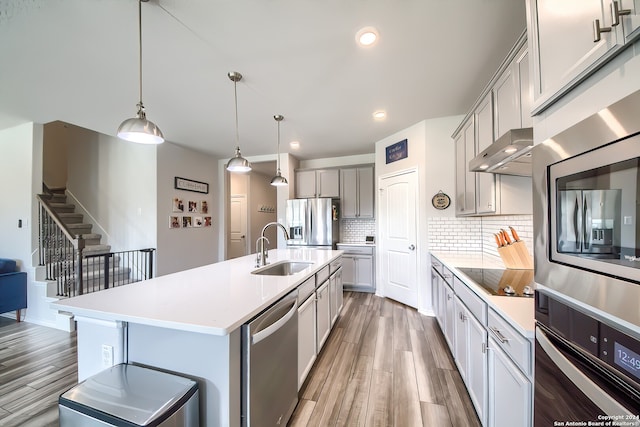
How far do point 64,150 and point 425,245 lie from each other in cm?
723

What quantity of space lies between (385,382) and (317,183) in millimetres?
3679

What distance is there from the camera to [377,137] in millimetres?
4059

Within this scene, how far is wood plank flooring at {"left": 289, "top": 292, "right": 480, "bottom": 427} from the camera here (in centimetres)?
Answer: 157

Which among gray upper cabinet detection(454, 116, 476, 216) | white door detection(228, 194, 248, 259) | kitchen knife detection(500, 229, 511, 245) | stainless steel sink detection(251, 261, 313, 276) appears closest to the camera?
kitchen knife detection(500, 229, 511, 245)

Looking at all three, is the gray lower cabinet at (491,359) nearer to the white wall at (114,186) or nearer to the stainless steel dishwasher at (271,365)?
the stainless steel dishwasher at (271,365)

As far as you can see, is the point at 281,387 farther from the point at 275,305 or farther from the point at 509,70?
the point at 509,70

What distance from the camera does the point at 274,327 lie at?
125cm

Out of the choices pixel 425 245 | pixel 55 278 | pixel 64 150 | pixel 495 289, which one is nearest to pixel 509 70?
pixel 495 289

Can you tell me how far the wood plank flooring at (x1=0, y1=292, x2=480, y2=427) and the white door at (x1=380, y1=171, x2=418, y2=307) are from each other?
0.65m

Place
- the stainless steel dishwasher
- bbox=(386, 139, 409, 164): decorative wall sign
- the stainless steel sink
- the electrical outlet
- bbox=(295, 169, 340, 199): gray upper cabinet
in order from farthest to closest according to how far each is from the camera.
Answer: bbox=(295, 169, 340, 199): gray upper cabinet → bbox=(386, 139, 409, 164): decorative wall sign → the stainless steel sink → the electrical outlet → the stainless steel dishwasher

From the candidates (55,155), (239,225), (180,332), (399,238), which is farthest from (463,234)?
(55,155)

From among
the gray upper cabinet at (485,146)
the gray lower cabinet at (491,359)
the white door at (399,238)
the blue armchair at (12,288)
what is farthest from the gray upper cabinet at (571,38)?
the blue armchair at (12,288)

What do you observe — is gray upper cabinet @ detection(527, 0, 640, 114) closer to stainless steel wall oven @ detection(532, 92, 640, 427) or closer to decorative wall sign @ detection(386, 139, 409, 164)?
stainless steel wall oven @ detection(532, 92, 640, 427)

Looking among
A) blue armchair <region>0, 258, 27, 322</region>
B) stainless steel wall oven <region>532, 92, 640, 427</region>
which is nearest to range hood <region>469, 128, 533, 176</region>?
stainless steel wall oven <region>532, 92, 640, 427</region>
